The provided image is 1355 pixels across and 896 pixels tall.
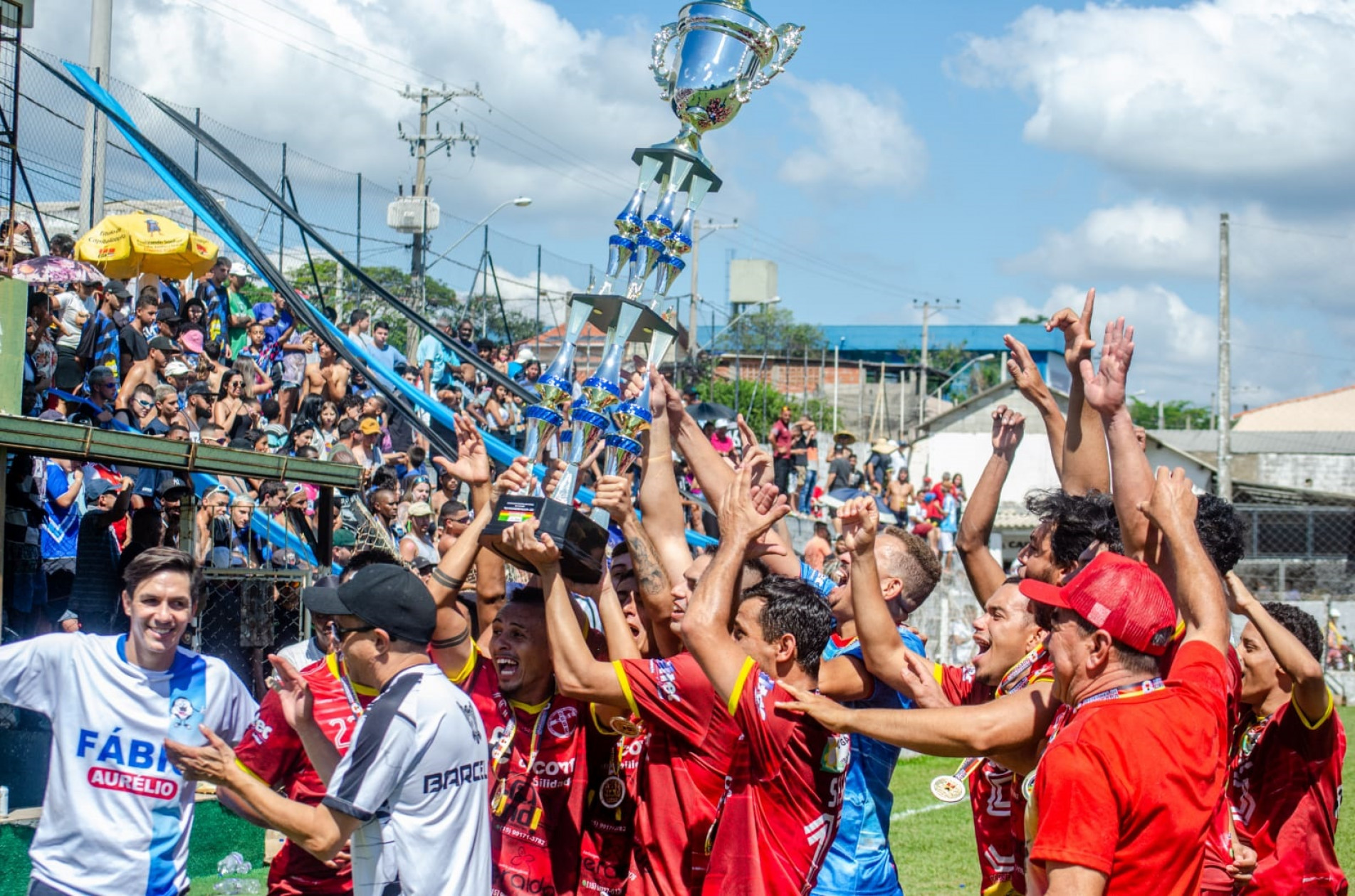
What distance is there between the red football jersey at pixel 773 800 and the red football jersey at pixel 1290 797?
2042mm

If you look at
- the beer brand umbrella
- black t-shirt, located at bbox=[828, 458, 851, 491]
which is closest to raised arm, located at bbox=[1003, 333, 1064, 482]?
the beer brand umbrella

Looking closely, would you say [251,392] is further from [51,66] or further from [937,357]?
Result: [937,357]

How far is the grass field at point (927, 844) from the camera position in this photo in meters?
8.16

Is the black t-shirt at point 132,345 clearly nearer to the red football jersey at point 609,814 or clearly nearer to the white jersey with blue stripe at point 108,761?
the white jersey with blue stripe at point 108,761

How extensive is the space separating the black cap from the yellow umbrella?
1035cm

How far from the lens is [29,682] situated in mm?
4488

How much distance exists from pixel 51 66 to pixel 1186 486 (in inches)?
368

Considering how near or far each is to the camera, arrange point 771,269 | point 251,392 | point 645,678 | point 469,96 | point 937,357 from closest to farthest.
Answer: point 645,678
point 251,392
point 469,96
point 771,269
point 937,357

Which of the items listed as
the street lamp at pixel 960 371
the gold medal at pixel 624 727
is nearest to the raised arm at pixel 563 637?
the gold medal at pixel 624 727

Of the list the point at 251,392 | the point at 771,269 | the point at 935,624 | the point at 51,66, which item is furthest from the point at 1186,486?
the point at 771,269

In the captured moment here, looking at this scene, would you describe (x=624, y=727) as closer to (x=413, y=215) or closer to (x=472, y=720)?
(x=472, y=720)

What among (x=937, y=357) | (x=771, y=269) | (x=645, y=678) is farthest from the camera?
(x=937, y=357)

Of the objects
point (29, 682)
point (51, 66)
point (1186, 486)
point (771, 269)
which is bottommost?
point (29, 682)

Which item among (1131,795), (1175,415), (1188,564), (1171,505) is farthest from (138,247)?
(1175,415)
